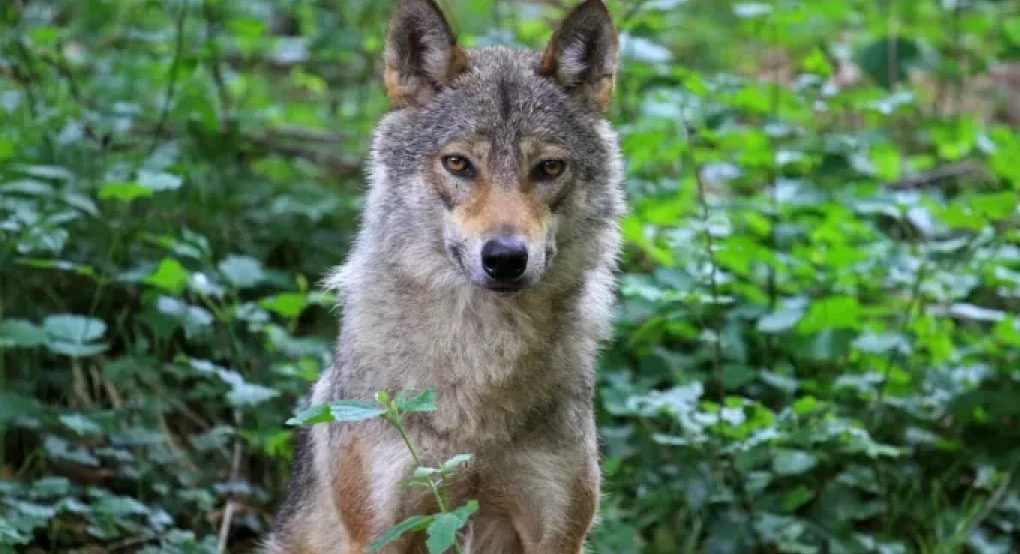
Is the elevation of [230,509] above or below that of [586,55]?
below

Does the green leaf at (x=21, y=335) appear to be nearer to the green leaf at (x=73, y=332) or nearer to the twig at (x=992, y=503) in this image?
the green leaf at (x=73, y=332)

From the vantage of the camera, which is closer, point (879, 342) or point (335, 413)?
point (335, 413)

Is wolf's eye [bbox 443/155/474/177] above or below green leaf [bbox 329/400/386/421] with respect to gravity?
above

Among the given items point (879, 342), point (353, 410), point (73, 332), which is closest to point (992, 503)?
point (879, 342)

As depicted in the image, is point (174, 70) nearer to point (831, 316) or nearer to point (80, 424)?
point (80, 424)

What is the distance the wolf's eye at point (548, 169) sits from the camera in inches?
159

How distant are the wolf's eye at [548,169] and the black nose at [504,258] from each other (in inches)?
13.5

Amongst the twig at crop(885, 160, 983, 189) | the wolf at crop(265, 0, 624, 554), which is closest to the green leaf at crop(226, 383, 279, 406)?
the wolf at crop(265, 0, 624, 554)

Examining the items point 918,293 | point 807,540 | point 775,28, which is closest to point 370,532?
point 807,540

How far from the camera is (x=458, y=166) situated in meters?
4.02

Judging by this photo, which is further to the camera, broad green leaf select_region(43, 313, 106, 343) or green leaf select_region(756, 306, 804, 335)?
green leaf select_region(756, 306, 804, 335)

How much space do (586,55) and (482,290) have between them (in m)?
0.92

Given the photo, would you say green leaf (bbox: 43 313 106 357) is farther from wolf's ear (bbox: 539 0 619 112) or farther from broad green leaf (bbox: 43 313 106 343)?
wolf's ear (bbox: 539 0 619 112)

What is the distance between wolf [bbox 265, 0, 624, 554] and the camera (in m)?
4.03
